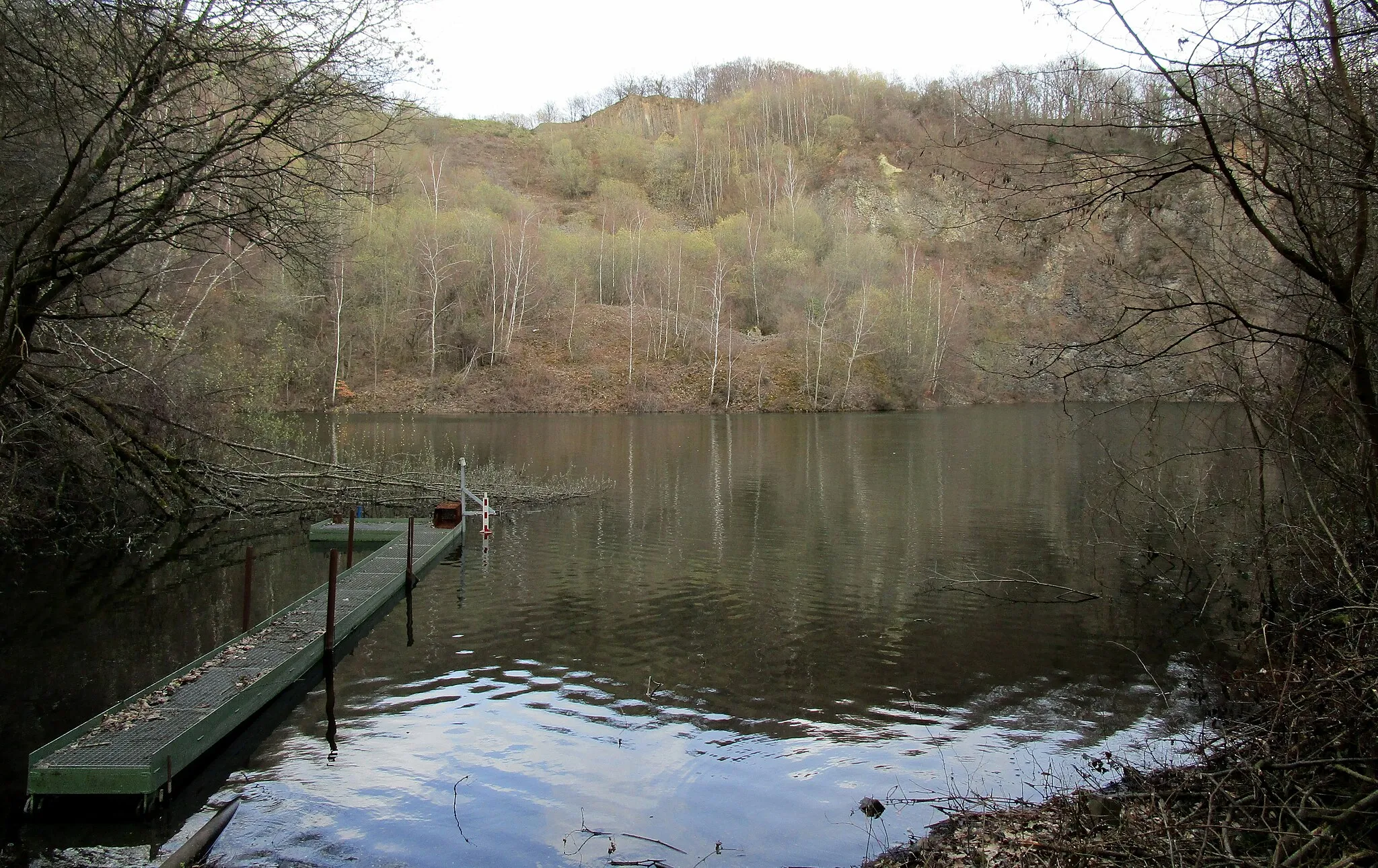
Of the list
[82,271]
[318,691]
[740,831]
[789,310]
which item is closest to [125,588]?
[318,691]

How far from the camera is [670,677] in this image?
10352mm

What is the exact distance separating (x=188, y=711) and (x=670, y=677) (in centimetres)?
481

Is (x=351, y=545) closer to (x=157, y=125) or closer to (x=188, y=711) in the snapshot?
(x=188, y=711)

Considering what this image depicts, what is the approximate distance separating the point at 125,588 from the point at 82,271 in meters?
7.24

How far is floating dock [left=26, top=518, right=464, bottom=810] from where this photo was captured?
6.73 m

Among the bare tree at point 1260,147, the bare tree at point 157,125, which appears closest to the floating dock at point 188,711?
the bare tree at point 157,125

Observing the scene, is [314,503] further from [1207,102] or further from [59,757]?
[1207,102]

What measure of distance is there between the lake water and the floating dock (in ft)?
1.03

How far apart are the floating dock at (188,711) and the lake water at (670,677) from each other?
31 cm

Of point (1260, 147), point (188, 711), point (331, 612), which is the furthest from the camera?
point (331, 612)

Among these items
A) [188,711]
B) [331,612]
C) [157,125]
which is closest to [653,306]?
[331,612]

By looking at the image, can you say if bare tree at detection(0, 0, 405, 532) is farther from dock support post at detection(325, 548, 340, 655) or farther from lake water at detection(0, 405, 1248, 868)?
lake water at detection(0, 405, 1248, 868)

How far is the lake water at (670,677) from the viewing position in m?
7.04

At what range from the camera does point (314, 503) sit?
20.1 meters
